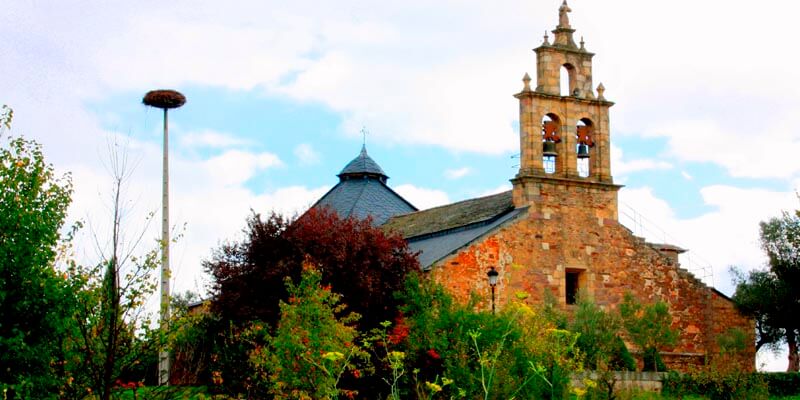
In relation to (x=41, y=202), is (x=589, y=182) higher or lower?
higher

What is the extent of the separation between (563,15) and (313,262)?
585 inches

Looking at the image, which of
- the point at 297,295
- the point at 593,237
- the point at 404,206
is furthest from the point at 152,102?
the point at 404,206

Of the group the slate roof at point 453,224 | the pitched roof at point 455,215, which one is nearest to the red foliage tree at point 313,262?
the slate roof at point 453,224

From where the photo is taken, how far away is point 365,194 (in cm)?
5338

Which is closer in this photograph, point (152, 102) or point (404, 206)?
point (152, 102)

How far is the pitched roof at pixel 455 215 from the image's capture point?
130 ft

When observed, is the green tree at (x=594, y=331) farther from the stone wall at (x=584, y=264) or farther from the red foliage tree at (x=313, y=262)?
the red foliage tree at (x=313, y=262)

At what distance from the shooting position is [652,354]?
35.8 metres

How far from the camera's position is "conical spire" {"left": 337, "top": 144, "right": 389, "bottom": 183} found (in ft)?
181

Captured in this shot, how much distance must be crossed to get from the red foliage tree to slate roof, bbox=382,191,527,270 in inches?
96.7

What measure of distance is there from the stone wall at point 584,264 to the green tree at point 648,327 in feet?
8.36

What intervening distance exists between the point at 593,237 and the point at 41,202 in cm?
2373

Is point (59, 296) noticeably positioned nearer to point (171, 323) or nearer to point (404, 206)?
point (171, 323)

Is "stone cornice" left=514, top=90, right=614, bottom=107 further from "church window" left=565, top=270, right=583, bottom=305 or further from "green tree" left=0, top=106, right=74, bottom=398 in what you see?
"green tree" left=0, top=106, right=74, bottom=398
